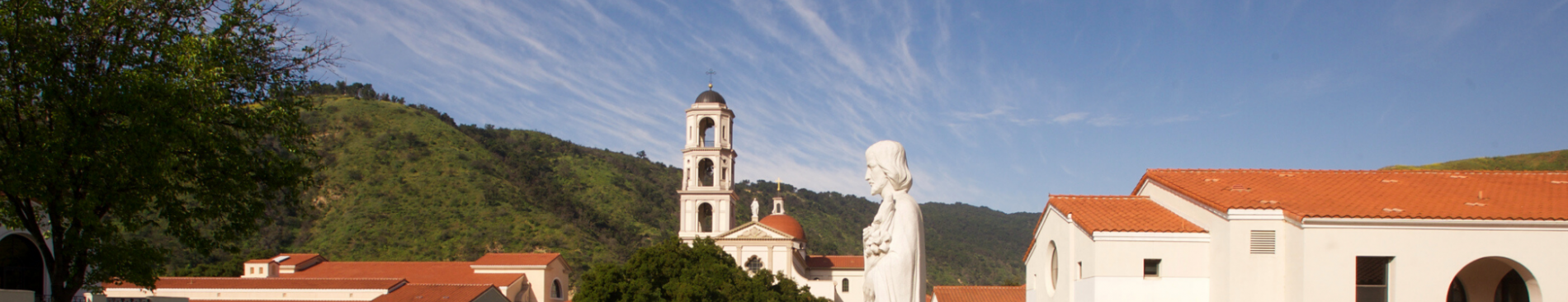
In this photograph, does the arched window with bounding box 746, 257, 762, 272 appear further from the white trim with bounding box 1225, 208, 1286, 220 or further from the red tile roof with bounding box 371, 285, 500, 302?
the white trim with bounding box 1225, 208, 1286, 220

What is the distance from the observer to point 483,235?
7519 centimetres

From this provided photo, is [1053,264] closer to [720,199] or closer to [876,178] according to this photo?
[876,178]

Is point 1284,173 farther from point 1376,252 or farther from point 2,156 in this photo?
point 2,156

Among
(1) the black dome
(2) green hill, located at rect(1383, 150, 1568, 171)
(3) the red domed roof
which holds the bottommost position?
(3) the red domed roof

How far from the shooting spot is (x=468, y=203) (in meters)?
80.6

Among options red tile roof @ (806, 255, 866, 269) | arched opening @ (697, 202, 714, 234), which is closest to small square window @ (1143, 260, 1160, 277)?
arched opening @ (697, 202, 714, 234)

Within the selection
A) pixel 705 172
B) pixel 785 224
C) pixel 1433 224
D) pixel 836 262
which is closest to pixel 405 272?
pixel 705 172

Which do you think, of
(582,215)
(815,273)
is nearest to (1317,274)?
(815,273)

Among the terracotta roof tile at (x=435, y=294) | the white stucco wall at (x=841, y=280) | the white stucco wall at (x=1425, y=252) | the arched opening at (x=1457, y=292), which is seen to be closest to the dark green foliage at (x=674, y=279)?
the terracotta roof tile at (x=435, y=294)

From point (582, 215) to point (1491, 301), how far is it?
76.5m

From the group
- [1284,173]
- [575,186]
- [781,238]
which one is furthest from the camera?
[575,186]

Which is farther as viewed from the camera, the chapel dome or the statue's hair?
the chapel dome

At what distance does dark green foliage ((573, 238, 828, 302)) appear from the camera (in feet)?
116

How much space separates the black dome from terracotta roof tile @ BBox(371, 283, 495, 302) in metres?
19.9
